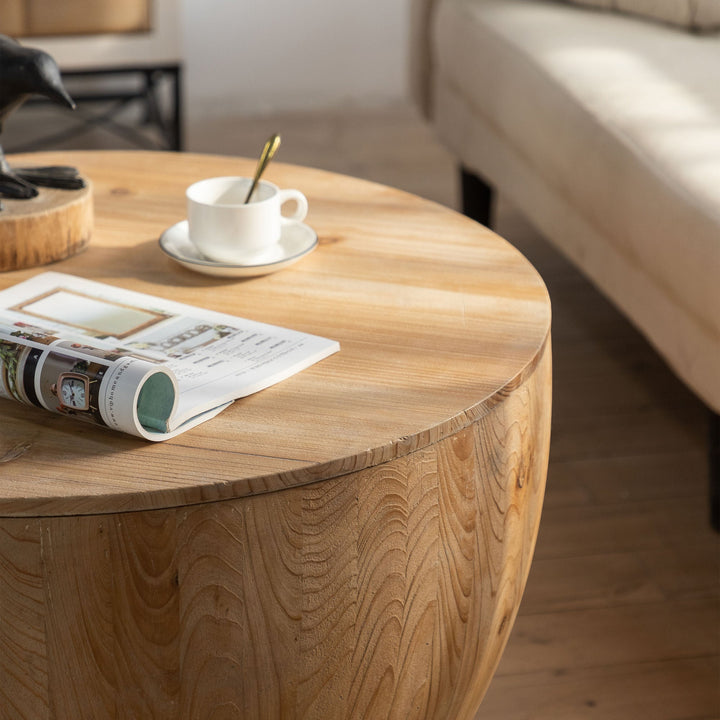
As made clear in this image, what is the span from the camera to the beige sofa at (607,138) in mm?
1203

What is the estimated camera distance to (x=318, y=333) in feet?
2.71

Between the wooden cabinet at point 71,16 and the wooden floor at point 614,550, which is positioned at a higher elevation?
the wooden cabinet at point 71,16

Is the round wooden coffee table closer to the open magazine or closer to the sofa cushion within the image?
the open magazine

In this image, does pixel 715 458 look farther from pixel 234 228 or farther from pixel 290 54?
pixel 290 54

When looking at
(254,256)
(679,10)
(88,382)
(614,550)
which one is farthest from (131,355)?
(679,10)

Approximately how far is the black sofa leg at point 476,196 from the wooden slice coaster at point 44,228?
116cm

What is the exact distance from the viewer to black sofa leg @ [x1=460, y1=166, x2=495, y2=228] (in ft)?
6.61

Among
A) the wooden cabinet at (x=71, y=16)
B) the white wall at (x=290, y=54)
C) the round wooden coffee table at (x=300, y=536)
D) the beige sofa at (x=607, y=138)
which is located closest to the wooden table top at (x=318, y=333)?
the round wooden coffee table at (x=300, y=536)

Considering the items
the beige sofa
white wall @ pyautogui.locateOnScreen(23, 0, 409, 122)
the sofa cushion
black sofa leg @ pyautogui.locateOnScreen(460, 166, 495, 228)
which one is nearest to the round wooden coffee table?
the beige sofa

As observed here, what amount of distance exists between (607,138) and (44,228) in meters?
0.77

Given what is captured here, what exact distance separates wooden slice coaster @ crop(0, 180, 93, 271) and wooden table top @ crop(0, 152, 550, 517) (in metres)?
0.02

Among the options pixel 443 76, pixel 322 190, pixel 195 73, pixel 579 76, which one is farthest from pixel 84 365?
pixel 195 73

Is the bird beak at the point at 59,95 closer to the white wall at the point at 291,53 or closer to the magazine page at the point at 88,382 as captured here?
the magazine page at the point at 88,382

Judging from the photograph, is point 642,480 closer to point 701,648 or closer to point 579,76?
point 701,648
